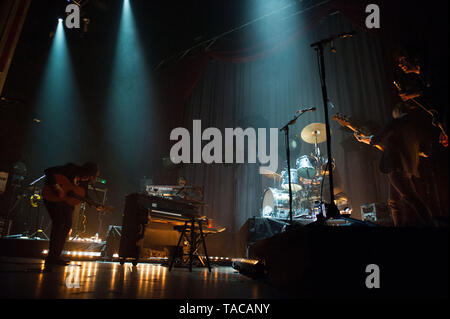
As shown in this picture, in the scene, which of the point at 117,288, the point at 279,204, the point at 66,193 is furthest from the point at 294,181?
the point at 117,288

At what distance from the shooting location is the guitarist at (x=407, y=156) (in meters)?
2.16

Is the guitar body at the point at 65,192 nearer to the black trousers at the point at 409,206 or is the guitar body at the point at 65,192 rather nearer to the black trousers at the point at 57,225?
the black trousers at the point at 57,225

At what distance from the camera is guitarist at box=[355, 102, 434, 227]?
2.16 metres

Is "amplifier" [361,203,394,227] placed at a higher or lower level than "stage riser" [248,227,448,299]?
higher

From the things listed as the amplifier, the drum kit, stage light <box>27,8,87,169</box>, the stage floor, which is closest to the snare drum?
the drum kit

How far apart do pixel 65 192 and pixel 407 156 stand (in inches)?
147

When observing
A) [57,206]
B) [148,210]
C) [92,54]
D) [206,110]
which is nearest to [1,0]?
[57,206]

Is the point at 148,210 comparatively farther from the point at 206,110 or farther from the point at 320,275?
the point at 206,110

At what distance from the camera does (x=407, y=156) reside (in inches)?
89.4

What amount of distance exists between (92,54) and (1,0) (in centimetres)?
555

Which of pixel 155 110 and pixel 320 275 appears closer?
pixel 320 275

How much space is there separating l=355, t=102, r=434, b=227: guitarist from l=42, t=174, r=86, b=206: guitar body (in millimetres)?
3506

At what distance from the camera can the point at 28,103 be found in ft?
21.9

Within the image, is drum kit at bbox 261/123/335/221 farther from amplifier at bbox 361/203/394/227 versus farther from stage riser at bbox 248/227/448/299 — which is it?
stage riser at bbox 248/227/448/299
